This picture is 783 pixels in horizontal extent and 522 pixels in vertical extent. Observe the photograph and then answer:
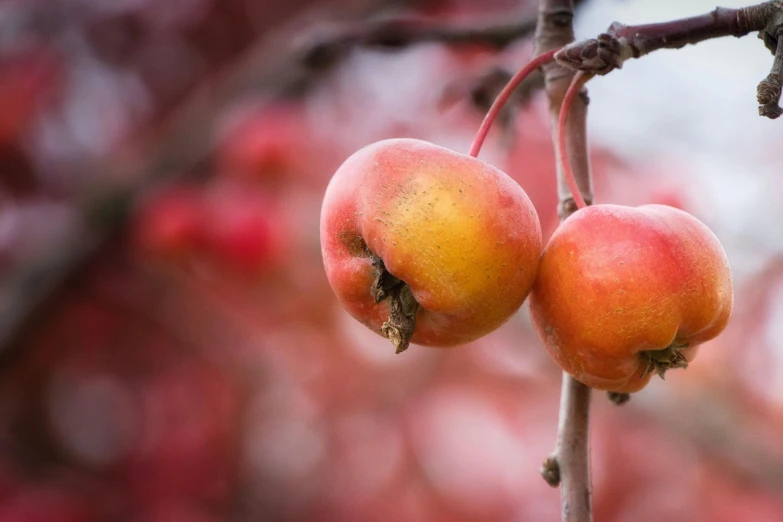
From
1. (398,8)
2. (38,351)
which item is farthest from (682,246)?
(38,351)

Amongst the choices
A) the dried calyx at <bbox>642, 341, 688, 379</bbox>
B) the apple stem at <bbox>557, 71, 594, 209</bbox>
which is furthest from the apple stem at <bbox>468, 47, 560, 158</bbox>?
the dried calyx at <bbox>642, 341, 688, 379</bbox>

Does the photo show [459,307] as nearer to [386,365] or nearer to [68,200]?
[386,365]

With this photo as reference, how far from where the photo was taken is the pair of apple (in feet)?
2.09

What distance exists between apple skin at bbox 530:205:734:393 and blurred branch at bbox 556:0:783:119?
142 mm

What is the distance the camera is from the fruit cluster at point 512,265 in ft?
2.09

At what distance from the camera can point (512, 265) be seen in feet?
2.13

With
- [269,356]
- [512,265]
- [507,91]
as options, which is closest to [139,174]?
[269,356]

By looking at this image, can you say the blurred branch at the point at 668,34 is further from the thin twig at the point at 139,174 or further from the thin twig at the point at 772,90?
the thin twig at the point at 139,174

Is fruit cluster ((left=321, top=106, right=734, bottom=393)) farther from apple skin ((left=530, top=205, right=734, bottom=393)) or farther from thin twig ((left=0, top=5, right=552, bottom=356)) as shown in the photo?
thin twig ((left=0, top=5, right=552, bottom=356))

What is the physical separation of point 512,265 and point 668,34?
26 centimetres

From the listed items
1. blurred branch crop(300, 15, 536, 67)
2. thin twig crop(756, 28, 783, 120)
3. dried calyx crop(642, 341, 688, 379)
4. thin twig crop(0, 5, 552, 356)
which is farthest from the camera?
thin twig crop(0, 5, 552, 356)

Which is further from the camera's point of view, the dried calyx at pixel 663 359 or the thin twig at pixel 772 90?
the dried calyx at pixel 663 359

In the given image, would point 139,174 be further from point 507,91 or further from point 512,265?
point 512,265

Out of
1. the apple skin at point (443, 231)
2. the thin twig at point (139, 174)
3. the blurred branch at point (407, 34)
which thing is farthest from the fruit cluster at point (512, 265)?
the thin twig at point (139, 174)
